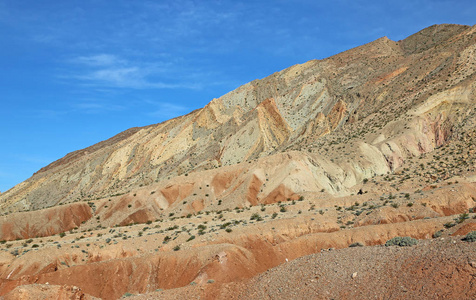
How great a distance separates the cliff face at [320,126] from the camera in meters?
54.3

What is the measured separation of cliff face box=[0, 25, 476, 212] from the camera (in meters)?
54.3

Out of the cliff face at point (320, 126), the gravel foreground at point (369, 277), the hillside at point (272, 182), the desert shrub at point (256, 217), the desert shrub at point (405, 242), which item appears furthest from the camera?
the cliff face at point (320, 126)

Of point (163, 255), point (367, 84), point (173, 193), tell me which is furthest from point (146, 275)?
point (367, 84)

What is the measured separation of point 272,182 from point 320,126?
23.7 metres

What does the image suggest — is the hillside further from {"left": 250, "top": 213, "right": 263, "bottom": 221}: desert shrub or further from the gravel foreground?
the gravel foreground

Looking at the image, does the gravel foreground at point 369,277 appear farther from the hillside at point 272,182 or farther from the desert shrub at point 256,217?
the desert shrub at point 256,217

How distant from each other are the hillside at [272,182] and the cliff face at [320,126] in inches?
11.1

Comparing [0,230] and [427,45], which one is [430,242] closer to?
[0,230]

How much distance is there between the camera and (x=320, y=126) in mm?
70062

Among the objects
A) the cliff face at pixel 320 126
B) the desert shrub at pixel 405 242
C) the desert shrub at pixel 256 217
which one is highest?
the cliff face at pixel 320 126

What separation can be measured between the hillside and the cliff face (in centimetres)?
28

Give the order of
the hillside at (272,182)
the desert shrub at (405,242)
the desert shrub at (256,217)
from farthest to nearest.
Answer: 1. the desert shrub at (256,217)
2. the hillside at (272,182)
3. the desert shrub at (405,242)

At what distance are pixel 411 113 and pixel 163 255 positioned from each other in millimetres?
44382

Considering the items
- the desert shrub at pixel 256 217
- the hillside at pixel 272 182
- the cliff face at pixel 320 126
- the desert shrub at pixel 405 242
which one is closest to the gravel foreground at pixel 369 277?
the desert shrub at pixel 405 242
